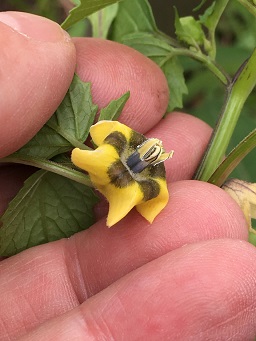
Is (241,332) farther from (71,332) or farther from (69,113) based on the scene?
(69,113)

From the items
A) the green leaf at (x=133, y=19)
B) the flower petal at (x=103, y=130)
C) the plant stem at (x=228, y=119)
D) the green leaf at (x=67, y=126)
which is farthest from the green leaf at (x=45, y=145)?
the green leaf at (x=133, y=19)

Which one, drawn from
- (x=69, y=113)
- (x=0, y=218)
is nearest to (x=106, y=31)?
(x=69, y=113)

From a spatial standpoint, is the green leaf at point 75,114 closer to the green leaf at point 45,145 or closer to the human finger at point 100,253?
the green leaf at point 45,145

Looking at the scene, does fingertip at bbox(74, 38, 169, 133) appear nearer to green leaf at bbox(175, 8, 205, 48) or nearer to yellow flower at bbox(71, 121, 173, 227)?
green leaf at bbox(175, 8, 205, 48)

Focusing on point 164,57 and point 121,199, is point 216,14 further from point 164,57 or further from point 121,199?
point 121,199

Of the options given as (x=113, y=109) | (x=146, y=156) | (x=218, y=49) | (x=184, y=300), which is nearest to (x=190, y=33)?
(x=113, y=109)

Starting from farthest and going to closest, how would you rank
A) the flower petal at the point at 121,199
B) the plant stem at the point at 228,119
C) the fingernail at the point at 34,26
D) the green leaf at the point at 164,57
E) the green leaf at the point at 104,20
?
the green leaf at the point at 104,20
the green leaf at the point at 164,57
the plant stem at the point at 228,119
the fingernail at the point at 34,26
the flower petal at the point at 121,199
